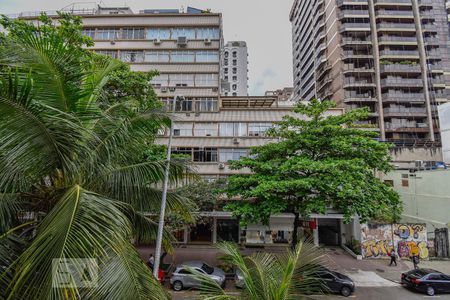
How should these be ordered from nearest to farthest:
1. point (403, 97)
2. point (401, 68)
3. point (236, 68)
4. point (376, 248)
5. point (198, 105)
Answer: point (376, 248)
point (198, 105)
point (403, 97)
point (401, 68)
point (236, 68)

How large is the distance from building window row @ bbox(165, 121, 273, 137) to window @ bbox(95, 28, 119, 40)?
1423 cm

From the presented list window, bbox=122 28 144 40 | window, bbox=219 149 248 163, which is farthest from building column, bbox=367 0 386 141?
window, bbox=122 28 144 40

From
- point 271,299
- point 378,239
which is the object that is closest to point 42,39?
point 271,299

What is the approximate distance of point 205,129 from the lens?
27578 mm

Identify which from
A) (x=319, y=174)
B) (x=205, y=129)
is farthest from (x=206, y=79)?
(x=319, y=174)

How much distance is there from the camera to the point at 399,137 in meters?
44.1

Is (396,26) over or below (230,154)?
over

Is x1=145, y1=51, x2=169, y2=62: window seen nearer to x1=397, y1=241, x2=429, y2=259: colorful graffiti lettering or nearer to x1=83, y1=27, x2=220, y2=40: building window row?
x1=83, y1=27, x2=220, y2=40: building window row

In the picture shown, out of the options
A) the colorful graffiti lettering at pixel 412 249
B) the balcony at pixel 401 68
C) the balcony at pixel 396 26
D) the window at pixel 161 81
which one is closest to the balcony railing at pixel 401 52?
the balcony at pixel 401 68

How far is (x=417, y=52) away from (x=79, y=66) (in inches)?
2175

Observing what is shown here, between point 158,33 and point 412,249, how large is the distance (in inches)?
1279

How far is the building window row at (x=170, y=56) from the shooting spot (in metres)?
31.3

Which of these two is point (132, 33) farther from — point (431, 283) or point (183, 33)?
point (431, 283)

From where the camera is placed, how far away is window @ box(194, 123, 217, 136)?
27.5m
